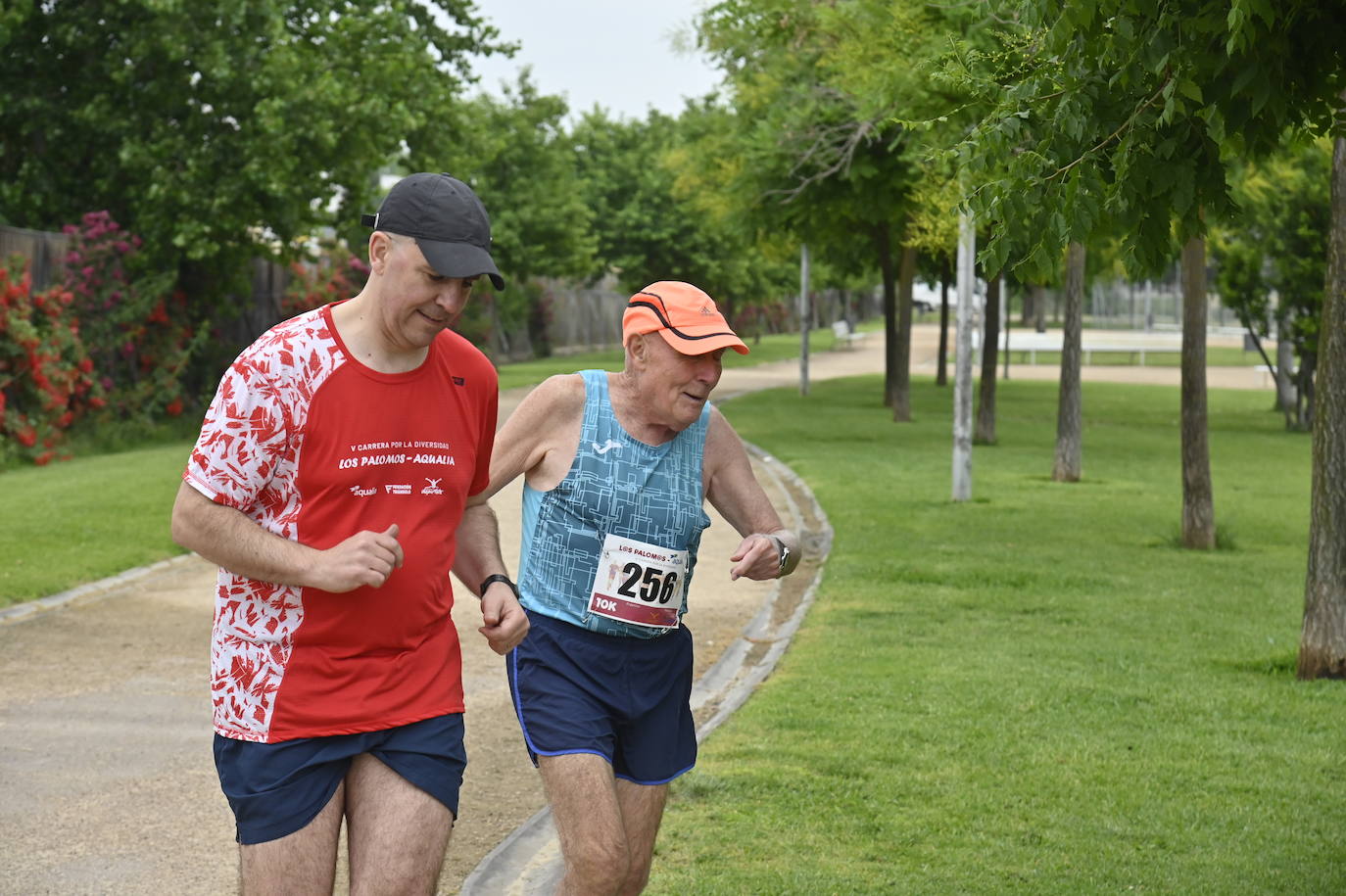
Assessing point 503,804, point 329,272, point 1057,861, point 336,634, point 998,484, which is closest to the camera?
point 336,634


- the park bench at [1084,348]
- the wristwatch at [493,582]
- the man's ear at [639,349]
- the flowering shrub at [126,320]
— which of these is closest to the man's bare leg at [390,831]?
the wristwatch at [493,582]

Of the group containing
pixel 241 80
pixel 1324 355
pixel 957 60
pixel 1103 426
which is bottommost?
pixel 1103 426

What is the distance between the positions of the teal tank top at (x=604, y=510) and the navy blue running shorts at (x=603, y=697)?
0.05m

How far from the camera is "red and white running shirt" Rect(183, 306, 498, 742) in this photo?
3430 millimetres

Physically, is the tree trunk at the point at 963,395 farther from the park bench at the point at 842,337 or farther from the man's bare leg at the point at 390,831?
the park bench at the point at 842,337

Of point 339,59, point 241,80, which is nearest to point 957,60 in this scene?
point 241,80

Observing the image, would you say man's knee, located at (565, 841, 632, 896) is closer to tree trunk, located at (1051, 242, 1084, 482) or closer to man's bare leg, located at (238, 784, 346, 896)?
man's bare leg, located at (238, 784, 346, 896)

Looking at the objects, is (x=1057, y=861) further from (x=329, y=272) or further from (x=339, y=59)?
(x=329, y=272)

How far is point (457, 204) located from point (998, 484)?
642 inches

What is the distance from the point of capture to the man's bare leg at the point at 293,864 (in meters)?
3.42

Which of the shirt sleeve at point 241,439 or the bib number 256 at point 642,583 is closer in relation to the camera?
the shirt sleeve at point 241,439

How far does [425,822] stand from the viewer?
3.54 metres

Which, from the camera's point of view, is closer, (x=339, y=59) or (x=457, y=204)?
(x=457, y=204)

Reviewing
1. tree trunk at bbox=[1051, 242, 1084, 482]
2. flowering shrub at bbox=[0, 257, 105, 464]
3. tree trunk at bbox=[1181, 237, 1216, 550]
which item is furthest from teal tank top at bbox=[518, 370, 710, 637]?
flowering shrub at bbox=[0, 257, 105, 464]
